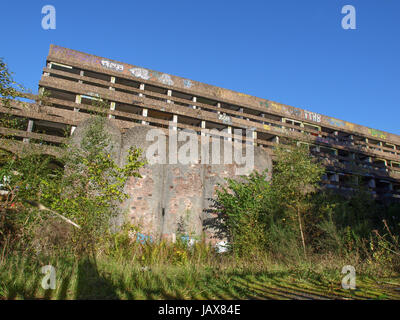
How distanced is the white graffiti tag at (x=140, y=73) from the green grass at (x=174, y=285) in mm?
32318

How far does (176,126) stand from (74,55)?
14.7 m

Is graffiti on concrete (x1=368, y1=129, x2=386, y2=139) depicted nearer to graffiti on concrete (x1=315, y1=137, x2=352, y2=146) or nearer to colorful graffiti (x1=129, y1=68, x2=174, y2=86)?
graffiti on concrete (x1=315, y1=137, x2=352, y2=146)

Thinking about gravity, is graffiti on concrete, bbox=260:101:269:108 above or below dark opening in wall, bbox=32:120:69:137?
above

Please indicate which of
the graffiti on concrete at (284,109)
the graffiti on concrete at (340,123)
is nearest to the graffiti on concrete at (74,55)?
the graffiti on concrete at (284,109)

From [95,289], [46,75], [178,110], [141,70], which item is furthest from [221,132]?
[95,289]

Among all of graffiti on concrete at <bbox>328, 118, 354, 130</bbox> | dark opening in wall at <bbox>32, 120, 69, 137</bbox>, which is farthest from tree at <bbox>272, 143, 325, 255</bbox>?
graffiti on concrete at <bbox>328, 118, 354, 130</bbox>

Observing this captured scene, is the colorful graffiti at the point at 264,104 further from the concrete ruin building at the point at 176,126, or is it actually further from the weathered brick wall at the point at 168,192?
the weathered brick wall at the point at 168,192

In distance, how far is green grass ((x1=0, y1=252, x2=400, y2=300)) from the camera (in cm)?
377

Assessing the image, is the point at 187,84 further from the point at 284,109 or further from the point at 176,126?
the point at 284,109

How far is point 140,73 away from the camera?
3500 centimetres

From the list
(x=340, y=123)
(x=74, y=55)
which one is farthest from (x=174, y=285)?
(x=340, y=123)
